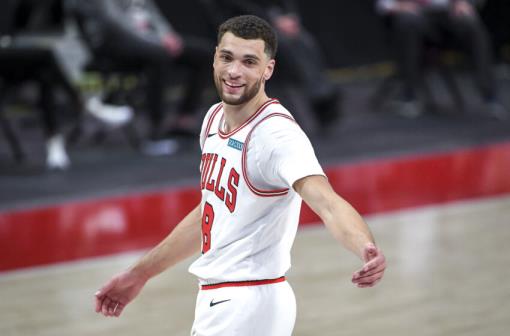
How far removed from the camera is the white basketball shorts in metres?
2.80

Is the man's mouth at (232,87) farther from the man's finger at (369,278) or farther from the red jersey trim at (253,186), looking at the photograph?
the man's finger at (369,278)

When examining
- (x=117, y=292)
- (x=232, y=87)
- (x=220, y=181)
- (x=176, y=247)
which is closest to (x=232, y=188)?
(x=220, y=181)

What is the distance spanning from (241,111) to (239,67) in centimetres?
17

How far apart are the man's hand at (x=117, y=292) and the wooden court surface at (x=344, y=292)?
1.59 m

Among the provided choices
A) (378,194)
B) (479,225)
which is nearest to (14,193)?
(378,194)

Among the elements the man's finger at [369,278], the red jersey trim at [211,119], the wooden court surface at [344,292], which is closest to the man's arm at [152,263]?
the red jersey trim at [211,119]

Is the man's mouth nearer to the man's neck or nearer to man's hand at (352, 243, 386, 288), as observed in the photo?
the man's neck

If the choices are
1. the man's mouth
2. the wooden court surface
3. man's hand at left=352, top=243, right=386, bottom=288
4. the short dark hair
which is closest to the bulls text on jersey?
the man's mouth

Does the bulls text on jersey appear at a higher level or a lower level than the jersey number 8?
higher

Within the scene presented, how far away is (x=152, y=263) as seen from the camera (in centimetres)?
312

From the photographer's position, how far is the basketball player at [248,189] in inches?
105

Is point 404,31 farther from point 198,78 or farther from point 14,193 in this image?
point 14,193

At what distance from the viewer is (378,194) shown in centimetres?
726

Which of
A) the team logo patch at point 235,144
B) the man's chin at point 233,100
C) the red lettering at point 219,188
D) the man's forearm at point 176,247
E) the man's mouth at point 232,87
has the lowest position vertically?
the man's forearm at point 176,247
